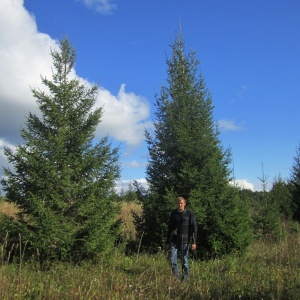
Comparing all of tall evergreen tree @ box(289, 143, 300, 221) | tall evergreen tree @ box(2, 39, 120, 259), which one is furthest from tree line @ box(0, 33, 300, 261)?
tall evergreen tree @ box(289, 143, 300, 221)

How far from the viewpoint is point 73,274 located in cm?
788

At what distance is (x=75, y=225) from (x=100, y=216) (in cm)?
74

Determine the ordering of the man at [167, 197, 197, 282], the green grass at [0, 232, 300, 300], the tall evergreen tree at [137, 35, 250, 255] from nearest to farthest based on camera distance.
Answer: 1. the green grass at [0, 232, 300, 300]
2. the man at [167, 197, 197, 282]
3. the tall evergreen tree at [137, 35, 250, 255]

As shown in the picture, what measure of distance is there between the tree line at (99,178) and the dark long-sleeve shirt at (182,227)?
1175 mm

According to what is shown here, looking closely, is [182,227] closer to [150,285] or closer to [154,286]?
[154,286]

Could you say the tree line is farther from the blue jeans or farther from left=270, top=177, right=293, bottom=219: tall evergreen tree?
left=270, top=177, right=293, bottom=219: tall evergreen tree

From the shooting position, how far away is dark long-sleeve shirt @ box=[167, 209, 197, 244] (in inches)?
359

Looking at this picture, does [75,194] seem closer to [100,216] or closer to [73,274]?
[100,216]

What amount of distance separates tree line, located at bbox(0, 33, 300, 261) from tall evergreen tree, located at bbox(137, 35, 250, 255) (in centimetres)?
3

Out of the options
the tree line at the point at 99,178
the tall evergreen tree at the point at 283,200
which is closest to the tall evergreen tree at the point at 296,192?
the tall evergreen tree at the point at 283,200

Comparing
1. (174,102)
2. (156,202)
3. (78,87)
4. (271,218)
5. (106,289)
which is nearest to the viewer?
(106,289)

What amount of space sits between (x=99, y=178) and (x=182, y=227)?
10.1 ft

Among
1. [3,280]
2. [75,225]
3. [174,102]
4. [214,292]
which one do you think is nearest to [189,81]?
[174,102]

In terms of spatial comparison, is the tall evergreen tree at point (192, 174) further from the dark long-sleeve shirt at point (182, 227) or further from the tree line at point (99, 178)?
the dark long-sleeve shirt at point (182, 227)
